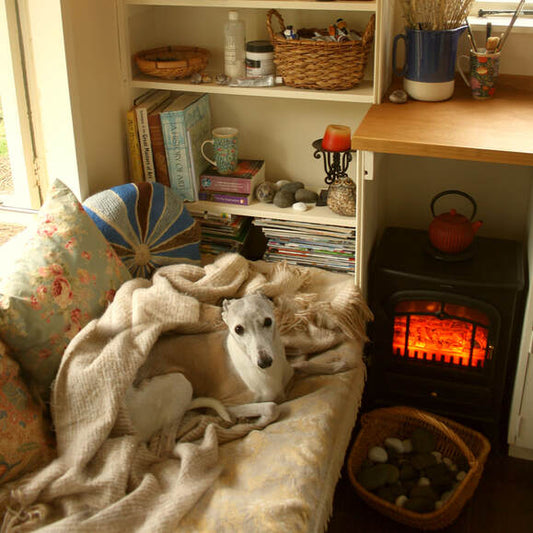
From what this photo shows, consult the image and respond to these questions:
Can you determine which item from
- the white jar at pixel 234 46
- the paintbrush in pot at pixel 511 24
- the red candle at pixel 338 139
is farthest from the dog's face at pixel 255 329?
the paintbrush in pot at pixel 511 24

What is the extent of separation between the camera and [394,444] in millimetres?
2109

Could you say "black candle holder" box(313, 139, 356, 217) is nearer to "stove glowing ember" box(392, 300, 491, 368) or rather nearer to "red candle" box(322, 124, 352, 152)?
"red candle" box(322, 124, 352, 152)

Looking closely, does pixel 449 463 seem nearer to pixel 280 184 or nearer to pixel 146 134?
pixel 280 184

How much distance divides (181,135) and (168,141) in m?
0.05

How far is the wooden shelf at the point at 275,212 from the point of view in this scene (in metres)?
2.20

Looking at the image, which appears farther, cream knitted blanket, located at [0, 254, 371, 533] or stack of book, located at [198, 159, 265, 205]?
stack of book, located at [198, 159, 265, 205]

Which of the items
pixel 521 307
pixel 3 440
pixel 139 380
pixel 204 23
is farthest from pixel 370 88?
pixel 3 440

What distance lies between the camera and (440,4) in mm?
1980

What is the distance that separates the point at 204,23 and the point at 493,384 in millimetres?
1468

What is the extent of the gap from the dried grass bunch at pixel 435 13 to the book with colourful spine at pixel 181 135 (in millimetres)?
718

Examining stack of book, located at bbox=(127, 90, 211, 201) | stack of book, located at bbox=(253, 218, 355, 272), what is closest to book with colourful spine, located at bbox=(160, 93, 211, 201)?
stack of book, located at bbox=(127, 90, 211, 201)

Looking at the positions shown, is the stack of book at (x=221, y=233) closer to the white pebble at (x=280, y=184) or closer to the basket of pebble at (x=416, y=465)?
the white pebble at (x=280, y=184)

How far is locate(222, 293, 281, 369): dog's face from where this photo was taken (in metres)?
1.64

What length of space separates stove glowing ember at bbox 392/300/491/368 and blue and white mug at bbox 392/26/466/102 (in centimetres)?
62
